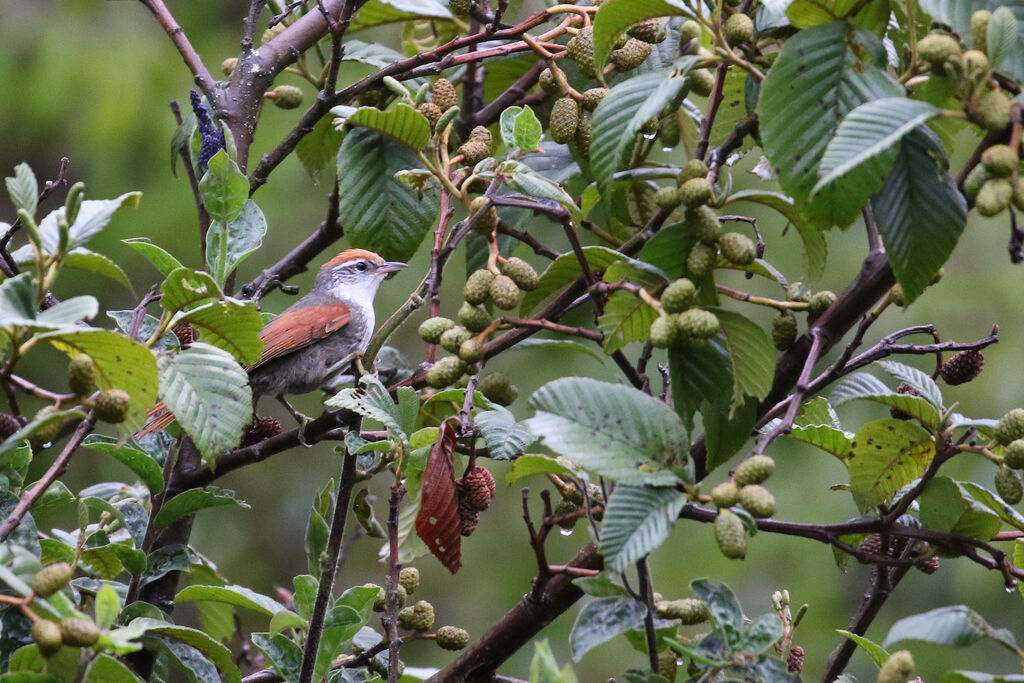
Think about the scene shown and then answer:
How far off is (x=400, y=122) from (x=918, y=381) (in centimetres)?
112

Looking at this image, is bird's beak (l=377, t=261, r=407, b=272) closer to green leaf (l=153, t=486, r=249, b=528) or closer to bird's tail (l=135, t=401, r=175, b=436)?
bird's tail (l=135, t=401, r=175, b=436)

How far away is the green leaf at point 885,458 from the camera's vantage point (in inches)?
70.6

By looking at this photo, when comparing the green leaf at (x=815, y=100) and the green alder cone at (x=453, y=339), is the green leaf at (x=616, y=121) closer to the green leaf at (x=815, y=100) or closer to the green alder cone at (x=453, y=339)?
the green leaf at (x=815, y=100)

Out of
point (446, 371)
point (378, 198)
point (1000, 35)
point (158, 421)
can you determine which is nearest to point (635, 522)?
point (446, 371)

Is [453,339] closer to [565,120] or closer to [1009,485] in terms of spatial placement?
[565,120]

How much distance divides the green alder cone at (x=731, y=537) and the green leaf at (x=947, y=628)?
0.75 ft

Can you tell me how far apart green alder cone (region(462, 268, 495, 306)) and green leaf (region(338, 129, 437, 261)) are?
605 mm

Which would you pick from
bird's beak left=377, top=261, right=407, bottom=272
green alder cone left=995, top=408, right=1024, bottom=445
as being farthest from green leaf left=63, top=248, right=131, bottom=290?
bird's beak left=377, top=261, right=407, bottom=272

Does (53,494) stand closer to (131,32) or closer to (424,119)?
(424,119)

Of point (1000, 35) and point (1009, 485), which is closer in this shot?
point (1000, 35)

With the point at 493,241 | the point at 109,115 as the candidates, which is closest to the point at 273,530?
the point at 109,115

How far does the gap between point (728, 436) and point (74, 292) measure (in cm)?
639

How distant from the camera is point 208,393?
5.23ft

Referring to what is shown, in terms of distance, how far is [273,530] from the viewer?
295 inches
